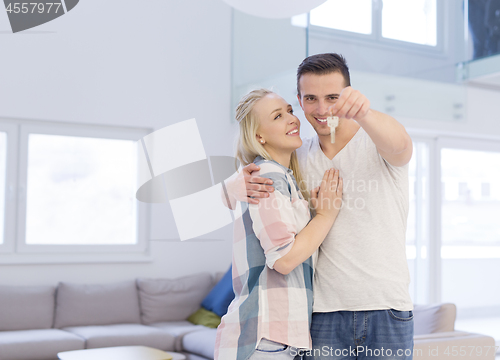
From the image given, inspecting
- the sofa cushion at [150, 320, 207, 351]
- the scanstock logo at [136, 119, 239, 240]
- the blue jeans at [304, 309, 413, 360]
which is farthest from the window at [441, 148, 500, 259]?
the blue jeans at [304, 309, 413, 360]

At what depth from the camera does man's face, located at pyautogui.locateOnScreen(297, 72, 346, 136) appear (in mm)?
1631

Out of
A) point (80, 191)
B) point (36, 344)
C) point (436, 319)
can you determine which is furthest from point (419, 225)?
point (36, 344)

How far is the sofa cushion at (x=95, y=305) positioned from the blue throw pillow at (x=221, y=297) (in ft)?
1.98

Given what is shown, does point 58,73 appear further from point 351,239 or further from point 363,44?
point 351,239

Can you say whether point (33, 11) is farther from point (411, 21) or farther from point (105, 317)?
point (411, 21)

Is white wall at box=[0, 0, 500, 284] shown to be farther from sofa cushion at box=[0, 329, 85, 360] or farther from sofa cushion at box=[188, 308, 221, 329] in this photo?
sofa cushion at box=[0, 329, 85, 360]

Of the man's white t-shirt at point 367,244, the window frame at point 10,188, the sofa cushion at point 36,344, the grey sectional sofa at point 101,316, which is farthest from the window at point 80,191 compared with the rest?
the man's white t-shirt at point 367,244

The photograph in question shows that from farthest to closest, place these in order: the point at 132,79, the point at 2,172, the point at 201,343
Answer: the point at 132,79
the point at 2,172
the point at 201,343

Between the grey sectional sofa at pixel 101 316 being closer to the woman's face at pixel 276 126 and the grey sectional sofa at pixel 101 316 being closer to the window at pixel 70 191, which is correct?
the window at pixel 70 191

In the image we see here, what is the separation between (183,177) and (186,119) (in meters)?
0.58

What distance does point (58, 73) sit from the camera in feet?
15.4

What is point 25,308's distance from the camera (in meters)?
4.12

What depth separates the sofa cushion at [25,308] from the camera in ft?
13.3

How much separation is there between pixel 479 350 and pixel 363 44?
2.42m
